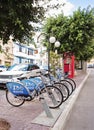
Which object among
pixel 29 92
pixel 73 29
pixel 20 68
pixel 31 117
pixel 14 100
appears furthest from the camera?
pixel 73 29

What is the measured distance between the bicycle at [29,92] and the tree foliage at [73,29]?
1377 centimetres

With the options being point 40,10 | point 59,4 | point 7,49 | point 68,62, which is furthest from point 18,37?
point 68,62

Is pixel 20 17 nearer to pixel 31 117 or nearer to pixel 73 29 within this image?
pixel 31 117

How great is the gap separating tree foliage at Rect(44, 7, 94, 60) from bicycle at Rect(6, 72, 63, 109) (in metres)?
13.8

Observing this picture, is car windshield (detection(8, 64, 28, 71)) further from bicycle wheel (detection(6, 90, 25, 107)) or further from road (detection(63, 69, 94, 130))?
bicycle wheel (detection(6, 90, 25, 107))

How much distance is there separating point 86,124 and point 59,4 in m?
3.20

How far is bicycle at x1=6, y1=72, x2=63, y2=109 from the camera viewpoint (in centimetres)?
809

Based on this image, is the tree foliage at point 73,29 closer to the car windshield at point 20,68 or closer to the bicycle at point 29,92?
the car windshield at point 20,68

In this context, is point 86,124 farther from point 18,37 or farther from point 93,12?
point 93,12

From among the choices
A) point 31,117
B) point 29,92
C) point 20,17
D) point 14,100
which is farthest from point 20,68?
point 20,17

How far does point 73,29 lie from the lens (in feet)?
73.4

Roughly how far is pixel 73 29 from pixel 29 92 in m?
15.1

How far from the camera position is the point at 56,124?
19.9 ft

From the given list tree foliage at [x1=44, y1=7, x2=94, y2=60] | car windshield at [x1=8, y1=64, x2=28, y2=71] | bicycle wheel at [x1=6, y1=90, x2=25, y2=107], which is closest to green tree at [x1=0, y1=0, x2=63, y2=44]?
bicycle wheel at [x1=6, y1=90, x2=25, y2=107]
